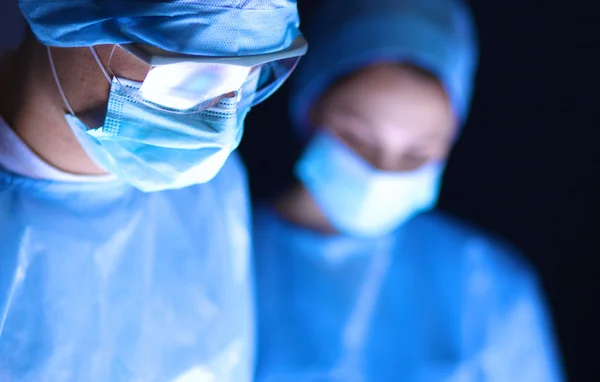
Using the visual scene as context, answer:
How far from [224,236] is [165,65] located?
1.63ft

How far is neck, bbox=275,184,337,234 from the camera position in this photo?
1.88 meters

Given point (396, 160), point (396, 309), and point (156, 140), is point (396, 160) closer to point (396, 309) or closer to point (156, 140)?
point (396, 309)

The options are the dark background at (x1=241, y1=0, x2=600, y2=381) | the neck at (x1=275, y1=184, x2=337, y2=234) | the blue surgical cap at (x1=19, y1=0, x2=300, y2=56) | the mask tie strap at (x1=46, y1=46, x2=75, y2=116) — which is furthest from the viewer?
the dark background at (x1=241, y1=0, x2=600, y2=381)

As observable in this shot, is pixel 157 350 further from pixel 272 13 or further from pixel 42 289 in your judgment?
pixel 272 13

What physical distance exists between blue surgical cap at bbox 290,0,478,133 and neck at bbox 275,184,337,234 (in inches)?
7.7

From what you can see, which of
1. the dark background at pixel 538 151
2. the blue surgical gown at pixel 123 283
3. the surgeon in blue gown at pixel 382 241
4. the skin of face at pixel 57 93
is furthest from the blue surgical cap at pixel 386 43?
the skin of face at pixel 57 93

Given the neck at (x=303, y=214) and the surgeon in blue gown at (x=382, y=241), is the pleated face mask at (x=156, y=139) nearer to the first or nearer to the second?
the surgeon in blue gown at (x=382, y=241)

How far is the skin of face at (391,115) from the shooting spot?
167cm

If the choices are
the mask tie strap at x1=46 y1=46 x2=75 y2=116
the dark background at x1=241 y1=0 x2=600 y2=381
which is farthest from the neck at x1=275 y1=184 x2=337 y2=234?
the mask tie strap at x1=46 y1=46 x2=75 y2=116

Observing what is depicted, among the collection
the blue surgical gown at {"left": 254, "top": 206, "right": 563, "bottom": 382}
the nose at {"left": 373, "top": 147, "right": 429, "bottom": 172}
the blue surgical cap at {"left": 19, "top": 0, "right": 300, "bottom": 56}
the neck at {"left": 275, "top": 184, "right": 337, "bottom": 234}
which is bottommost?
the blue surgical gown at {"left": 254, "top": 206, "right": 563, "bottom": 382}

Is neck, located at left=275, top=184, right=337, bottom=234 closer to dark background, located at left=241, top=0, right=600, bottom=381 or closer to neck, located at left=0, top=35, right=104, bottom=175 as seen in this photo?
dark background, located at left=241, top=0, right=600, bottom=381

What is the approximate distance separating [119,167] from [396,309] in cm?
106

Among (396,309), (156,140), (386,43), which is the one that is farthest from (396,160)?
(156,140)

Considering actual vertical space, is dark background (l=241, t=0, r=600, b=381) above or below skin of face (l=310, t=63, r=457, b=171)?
below
